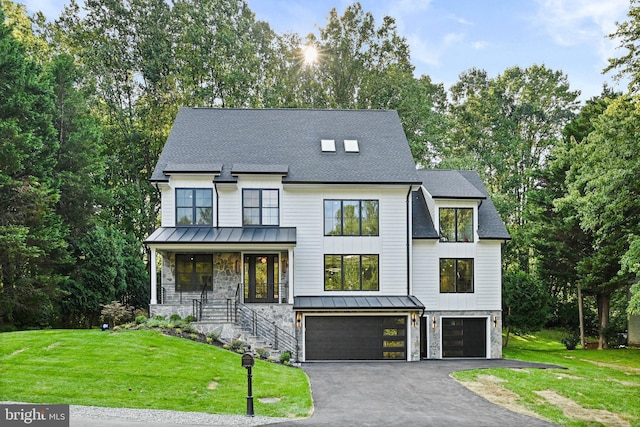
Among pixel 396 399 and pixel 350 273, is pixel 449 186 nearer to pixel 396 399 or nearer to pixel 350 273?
pixel 350 273

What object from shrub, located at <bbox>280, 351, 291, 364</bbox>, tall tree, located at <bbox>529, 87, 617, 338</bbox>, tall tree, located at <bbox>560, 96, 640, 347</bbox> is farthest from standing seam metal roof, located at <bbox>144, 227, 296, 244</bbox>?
tall tree, located at <bbox>529, 87, 617, 338</bbox>

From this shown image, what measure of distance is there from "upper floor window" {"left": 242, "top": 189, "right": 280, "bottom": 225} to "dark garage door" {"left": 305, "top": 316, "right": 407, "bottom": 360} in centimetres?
472

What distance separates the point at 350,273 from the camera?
2084 centimetres

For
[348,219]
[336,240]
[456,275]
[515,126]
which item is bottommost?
[456,275]

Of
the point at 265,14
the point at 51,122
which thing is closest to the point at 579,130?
the point at 265,14

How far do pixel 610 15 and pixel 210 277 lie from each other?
58.9 ft

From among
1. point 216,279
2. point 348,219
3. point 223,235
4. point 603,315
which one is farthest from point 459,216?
point 603,315

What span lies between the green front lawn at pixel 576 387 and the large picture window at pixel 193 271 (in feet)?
34.7

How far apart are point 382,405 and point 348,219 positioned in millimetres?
Answer: 9966

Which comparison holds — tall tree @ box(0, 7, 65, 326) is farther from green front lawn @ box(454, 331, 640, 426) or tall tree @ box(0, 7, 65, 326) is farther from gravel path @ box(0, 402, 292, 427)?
green front lawn @ box(454, 331, 640, 426)

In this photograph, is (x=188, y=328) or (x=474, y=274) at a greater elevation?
Result: (x=474, y=274)

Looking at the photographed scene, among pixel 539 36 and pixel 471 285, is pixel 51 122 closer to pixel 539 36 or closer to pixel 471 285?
pixel 471 285

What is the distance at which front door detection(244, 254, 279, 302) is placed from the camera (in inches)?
808

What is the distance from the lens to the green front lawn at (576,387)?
1177cm
